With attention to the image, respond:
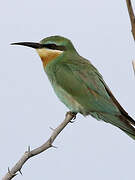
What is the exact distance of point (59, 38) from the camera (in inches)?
94.0

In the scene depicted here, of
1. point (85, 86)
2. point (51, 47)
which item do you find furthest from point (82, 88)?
point (51, 47)

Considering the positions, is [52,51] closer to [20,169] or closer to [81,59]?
[81,59]

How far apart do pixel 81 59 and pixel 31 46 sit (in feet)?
0.88

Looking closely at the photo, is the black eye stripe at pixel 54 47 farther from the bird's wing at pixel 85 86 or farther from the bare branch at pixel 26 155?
the bare branch at pixel 26 155

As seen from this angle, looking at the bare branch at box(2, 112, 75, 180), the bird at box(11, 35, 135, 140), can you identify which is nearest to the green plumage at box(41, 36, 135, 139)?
the bird at box(11, 35, 135, 140)

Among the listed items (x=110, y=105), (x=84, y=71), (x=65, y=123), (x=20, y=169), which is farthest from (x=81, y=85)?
(x=20, y=169)

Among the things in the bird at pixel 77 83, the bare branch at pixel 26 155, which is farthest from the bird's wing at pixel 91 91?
the bare branch at pixel 26 155

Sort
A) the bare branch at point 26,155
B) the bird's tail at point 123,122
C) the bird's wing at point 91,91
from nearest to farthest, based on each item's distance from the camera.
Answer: the bare branch at point 26,155 → the bird's tail at point 123,122 → the bird's wing at point 91,91

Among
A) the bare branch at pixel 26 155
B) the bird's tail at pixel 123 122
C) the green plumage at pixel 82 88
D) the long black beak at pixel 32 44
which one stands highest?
the long black beak at pixel 32 44

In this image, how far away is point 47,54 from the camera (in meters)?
2.40

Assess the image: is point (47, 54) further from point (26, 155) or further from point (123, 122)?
point (26, 155)

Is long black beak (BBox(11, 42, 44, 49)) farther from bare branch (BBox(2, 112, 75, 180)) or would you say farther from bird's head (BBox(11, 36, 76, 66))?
bare branch (BBox(2, 112, 75, 180))

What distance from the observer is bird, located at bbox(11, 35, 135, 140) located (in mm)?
2076

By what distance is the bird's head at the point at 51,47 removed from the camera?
2281 mm
